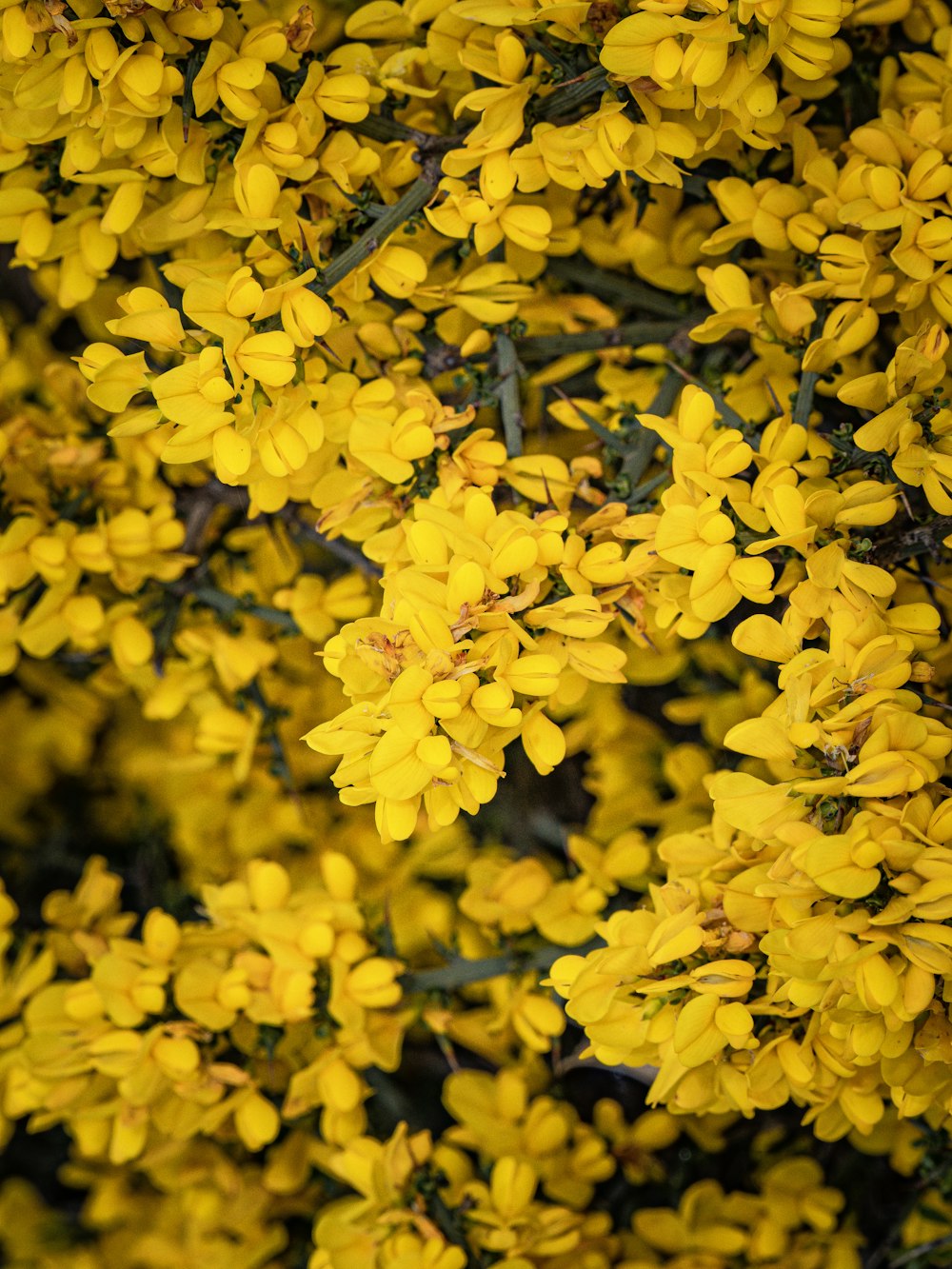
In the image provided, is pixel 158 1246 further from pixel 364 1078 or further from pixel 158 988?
pixel 158 988

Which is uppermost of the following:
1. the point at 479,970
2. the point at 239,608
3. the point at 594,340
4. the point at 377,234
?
the point at 377,234

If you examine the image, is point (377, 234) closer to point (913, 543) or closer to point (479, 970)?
point (913, 543)

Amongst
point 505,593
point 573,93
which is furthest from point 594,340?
point 505,593

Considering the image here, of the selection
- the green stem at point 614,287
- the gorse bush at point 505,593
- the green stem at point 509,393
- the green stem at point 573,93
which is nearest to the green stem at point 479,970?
the gorse bush at point 505,593

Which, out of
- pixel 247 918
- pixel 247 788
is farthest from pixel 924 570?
pixel 247 788

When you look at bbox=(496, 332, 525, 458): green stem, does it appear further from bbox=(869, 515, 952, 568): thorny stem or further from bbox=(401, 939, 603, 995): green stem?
bbox=(401, 939, 603, 995): green stem

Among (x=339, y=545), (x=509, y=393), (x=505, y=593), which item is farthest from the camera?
(x=339, y=545)

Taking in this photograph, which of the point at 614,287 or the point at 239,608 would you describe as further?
the point at 239,608

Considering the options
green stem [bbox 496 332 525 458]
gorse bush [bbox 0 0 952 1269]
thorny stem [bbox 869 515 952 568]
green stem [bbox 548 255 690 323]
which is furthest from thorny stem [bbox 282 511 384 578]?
thorny stem [bbox 869 515 952 568]

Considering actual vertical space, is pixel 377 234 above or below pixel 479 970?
above

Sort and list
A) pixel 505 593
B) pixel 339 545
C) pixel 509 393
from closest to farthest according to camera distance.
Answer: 1. pixel 505 593
2. pixel 509 393
3. pixel 339 545
